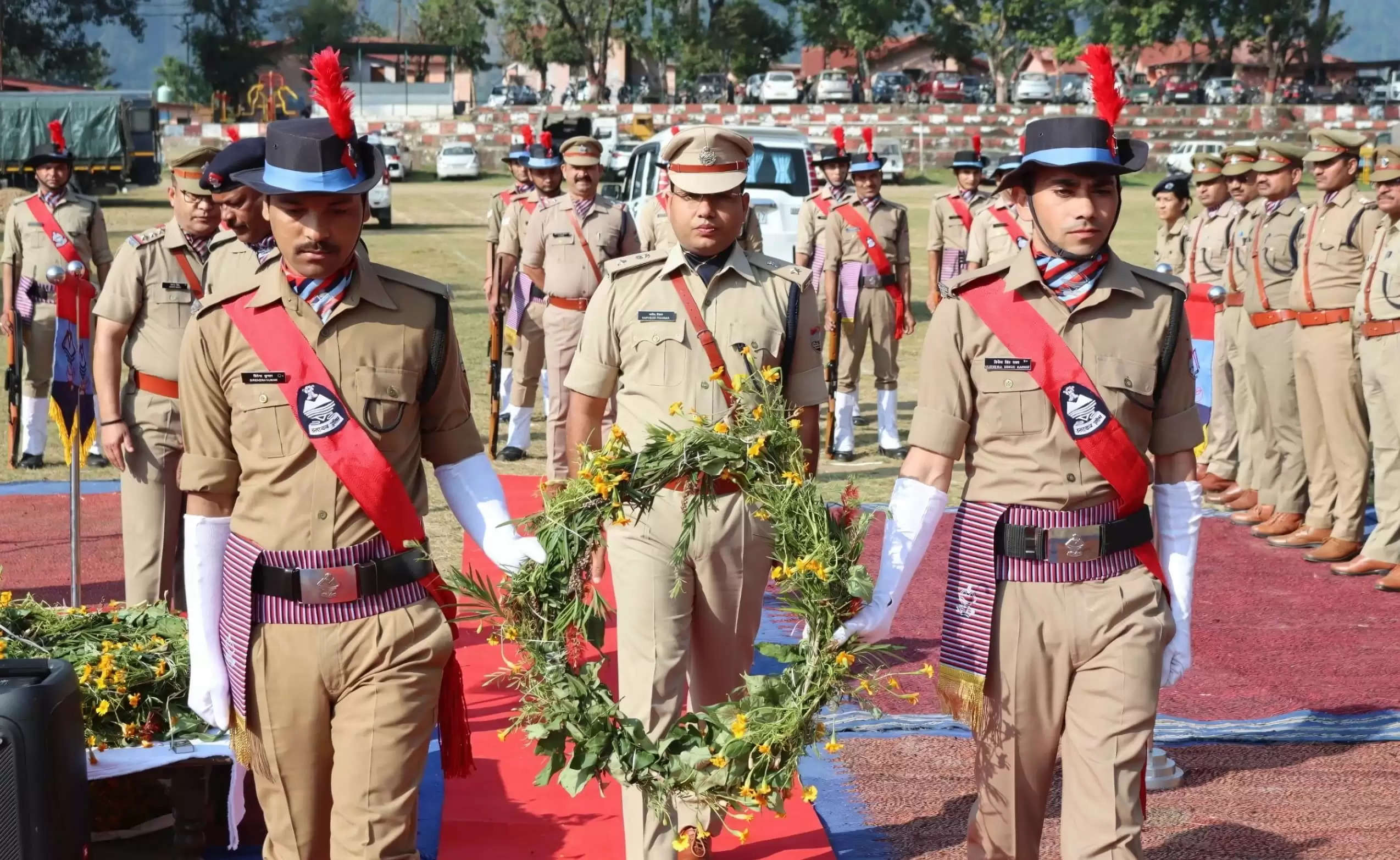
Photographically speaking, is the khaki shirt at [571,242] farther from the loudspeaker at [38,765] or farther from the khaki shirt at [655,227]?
the loudspeaker at [38,765]

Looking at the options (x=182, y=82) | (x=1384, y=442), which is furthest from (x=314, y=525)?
(x=182, y=82)

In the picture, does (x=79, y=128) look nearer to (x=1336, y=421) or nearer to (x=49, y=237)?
(x=49, y=237)

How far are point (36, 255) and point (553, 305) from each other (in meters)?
3.89

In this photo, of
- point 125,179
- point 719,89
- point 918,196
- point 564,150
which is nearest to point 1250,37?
point 719,89

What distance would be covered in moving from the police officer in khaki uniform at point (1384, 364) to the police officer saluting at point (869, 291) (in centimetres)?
442

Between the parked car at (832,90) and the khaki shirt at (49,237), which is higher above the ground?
the parked car at (832,90)

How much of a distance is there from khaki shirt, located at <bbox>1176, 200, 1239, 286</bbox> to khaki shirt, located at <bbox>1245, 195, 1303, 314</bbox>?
1.00 meters

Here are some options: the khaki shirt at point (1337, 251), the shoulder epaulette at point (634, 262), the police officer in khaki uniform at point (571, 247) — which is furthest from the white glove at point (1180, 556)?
the police officer in khaki uniform at point (571, 247)

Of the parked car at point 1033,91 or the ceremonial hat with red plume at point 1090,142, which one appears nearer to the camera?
the ceremonial hat with red plume at point 1090,142

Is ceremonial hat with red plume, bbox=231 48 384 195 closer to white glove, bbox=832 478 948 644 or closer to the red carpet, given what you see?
white glove, bbox=832 478 948 644

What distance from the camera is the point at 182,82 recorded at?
3103 inches

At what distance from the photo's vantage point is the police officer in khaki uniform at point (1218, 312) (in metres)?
12.2

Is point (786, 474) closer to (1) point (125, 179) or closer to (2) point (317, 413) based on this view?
(2) point (317, 413)

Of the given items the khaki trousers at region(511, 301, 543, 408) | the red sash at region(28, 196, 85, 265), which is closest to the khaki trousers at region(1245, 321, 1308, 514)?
the khaki trousers at region(511, 301, 543, 408)
